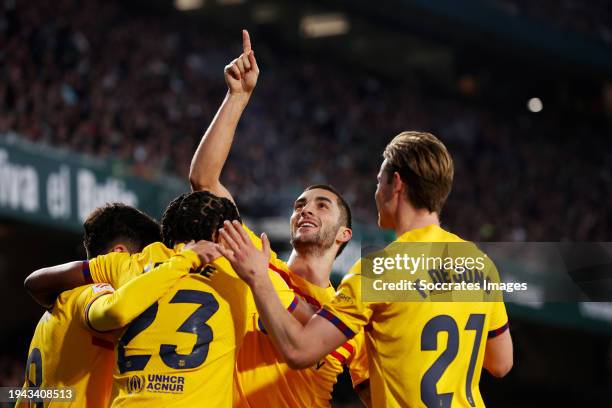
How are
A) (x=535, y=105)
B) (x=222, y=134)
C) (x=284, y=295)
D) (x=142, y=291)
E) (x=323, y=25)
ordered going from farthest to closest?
(x=535, y=105)
(x=323, y=25)
(x=222, y=134)
(x=284, y=295)
(x=142, y=291)

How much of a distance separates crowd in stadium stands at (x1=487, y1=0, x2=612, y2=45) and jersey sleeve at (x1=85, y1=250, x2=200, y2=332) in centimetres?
2223

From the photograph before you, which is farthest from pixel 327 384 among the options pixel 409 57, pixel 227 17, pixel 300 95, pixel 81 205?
pixel 409 57

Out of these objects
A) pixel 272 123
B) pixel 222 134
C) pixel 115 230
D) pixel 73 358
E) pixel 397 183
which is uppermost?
pixel 272 123

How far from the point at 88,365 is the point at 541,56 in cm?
2358

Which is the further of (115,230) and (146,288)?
(115,230)

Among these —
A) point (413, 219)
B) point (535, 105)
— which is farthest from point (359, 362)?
point (535, 105)

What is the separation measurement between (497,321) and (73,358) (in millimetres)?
1779

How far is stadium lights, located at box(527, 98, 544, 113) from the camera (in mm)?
26188

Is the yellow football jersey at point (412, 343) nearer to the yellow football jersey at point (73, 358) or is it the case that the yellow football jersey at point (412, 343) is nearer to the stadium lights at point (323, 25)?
the yellow football jersey at point (73, 358)

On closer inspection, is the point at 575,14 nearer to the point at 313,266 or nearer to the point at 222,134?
the point at 313,266

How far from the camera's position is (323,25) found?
24266 millimetres

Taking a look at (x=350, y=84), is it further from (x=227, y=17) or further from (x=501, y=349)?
(x=501, y=349)

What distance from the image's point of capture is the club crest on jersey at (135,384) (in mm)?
3408

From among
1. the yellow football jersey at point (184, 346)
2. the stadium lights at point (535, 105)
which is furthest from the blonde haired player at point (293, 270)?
the stadium lights at point (535, 105)
